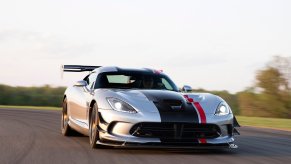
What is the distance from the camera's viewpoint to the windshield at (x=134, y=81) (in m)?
10.8

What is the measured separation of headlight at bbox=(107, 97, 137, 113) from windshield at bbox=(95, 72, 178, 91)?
133cm

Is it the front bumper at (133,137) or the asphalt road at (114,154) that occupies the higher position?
the front bumper at (133,137)

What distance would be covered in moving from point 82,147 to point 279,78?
95.4 ft

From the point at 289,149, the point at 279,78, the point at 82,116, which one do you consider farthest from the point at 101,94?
the point at 279,78

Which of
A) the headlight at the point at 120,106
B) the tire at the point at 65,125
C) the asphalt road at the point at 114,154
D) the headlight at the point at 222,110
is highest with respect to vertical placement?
the headlight at the point at 120,106

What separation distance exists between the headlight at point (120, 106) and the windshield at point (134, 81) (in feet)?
4.35

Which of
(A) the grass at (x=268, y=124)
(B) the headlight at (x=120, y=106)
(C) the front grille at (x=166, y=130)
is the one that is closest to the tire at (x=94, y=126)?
(B) the headlight at (x=120, y=106)

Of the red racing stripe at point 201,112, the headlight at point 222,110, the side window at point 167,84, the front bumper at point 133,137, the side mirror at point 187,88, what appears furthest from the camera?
the side window at point 167,84

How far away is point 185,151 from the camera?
31.2ft

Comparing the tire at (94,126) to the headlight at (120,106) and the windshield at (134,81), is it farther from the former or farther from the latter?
the windshield at (134,81)

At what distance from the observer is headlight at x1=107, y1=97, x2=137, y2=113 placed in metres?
9.15

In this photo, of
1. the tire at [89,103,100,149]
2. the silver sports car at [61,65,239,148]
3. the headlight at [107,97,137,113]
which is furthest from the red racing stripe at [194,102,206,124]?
the tire at [89,103,100,149]

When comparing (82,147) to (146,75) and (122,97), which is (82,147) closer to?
(122,97)

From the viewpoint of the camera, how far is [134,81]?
1109cm
